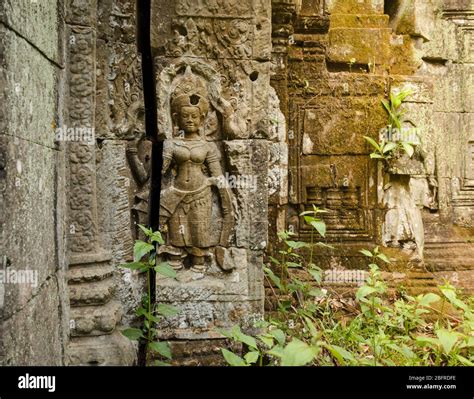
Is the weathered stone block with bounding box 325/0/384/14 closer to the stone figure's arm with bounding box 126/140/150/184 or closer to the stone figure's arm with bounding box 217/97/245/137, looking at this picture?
the stone figure's arm with bounding box 217/97/245/137

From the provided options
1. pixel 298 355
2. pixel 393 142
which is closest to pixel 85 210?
pixel 298 355

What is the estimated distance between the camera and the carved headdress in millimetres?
4176

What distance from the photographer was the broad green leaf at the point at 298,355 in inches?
91.5

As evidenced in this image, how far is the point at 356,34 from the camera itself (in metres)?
6.29

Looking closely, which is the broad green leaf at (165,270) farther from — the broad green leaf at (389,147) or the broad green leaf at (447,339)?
the broad green leaf at (389,147)

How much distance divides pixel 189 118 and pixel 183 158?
29 centimetres

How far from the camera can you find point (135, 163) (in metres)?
4.21

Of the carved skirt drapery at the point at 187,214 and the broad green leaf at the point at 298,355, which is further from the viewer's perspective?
the carved skirt drapery at the point at 187,214

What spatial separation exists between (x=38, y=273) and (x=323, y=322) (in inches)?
114

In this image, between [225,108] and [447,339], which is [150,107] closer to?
[225,108]

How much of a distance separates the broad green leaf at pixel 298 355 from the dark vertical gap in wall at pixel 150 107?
200 centimetres

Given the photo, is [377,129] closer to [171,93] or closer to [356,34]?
[356,34]

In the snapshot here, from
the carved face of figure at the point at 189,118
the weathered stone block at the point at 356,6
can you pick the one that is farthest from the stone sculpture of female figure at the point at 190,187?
the weathered stone block at the point at 356,6
